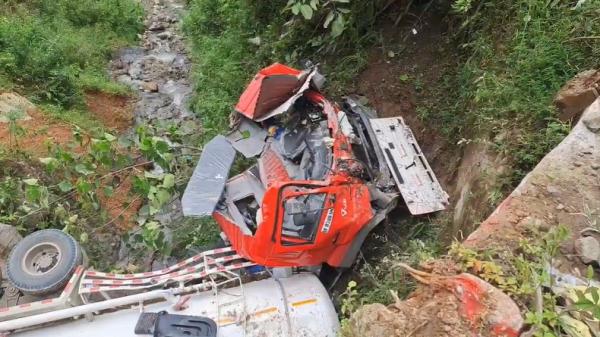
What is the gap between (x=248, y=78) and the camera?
27.9 feet

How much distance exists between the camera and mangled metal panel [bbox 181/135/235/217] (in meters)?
5.07

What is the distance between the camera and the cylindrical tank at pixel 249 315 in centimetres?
417

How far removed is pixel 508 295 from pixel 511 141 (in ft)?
6.92

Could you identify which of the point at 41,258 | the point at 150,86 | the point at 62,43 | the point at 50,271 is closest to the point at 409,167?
the point at 50,271

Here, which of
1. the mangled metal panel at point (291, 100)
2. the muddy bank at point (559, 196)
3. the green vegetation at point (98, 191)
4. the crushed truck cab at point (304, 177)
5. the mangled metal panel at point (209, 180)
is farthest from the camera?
the mangled metal panel at point (291, 100)

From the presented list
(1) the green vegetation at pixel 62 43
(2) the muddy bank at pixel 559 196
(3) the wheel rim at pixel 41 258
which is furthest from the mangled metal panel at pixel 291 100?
(1) the green vegetation at pixel 62 43

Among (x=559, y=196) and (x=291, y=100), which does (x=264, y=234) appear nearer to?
(x=291, y=100)

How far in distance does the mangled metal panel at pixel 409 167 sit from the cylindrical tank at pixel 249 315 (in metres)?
1.61

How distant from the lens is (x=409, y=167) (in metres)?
5.73

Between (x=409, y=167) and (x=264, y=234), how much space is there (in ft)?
7.04

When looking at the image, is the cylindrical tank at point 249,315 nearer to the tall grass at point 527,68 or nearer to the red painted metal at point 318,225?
the red painted metal at point 318,225

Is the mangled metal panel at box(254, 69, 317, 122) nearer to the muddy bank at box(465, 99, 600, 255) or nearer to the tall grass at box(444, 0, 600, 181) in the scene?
the tall grass at box(444, 0, 600, 181)

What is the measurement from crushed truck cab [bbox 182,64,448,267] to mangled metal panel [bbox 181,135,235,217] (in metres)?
0.01

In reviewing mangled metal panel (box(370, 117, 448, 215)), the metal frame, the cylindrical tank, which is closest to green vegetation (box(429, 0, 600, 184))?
mangled metal panel (box(370, 117, 448, 215))
